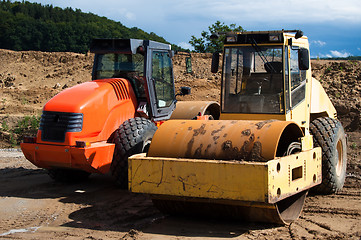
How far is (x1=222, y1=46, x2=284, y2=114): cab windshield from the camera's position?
769 cm

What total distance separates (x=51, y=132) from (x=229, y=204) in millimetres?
3607

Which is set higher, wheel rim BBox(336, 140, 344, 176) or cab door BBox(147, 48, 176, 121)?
cab door BBox(147, 48, 176, 121)

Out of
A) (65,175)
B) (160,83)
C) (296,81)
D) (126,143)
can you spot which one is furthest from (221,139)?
(65,175)

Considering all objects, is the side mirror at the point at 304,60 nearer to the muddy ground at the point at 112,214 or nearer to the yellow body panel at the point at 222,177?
the yellow body panel at the point at 222,177

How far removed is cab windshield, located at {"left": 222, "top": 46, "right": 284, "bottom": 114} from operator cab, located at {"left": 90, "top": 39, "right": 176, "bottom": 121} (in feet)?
5.55

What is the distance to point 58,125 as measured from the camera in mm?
8180

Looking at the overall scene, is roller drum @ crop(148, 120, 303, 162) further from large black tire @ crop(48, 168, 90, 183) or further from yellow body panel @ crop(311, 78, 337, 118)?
large black tire @ crop(48, 168, 90, 183)

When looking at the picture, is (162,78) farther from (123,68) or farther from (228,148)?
(228,148)

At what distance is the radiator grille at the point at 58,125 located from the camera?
8.06 m

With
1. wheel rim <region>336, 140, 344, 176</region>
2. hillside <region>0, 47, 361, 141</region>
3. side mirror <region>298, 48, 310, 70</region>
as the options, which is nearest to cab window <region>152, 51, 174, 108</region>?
side mirror <region>298, 48, 310, 70</region>

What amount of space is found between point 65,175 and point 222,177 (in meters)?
4.43

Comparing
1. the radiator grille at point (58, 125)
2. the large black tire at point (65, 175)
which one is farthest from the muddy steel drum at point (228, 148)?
the large black tire at point (65, 175)

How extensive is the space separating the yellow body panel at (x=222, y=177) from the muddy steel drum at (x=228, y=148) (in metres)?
0.13

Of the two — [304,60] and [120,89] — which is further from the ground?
[304,60]
